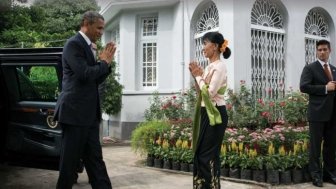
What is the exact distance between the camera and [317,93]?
18.9 feet

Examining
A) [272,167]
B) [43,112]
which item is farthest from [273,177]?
[43,112]

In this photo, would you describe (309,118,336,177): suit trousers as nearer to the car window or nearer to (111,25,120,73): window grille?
the car window

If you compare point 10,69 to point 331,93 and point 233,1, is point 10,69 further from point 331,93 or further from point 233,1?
point 233,1

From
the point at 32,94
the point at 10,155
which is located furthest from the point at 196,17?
the point at 10,155

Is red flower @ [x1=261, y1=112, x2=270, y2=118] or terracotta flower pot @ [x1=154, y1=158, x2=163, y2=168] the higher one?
red flower @ [x1=261, y1=112, x2=270, y2=118]

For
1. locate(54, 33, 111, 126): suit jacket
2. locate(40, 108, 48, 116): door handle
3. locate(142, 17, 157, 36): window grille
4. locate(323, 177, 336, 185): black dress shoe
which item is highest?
locate(142, 17, 157, 36): window grille

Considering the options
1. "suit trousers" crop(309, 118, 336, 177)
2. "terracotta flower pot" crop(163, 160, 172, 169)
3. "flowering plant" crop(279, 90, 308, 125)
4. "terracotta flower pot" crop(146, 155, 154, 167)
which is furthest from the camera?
"flowering plant" crop(279, 90, 308, 125)

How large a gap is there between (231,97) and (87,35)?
17.4 ft

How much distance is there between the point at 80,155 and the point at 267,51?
680cm

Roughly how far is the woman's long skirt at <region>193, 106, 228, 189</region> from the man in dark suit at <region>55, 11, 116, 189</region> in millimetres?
954

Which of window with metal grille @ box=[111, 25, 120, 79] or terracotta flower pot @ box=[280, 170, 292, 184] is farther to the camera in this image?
window with metal grille @ box=[111, 25, 120, 79]

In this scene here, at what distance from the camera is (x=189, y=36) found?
10.3 m

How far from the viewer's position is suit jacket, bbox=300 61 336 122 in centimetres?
578

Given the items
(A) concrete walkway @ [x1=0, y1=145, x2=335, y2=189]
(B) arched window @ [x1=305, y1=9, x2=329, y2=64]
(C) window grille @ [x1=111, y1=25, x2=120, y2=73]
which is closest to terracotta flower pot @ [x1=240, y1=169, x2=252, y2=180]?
(A) concrete walkway @ [x1=0, y1=145, x2=335, y2=189]
